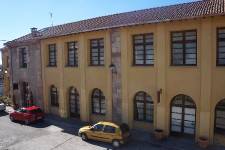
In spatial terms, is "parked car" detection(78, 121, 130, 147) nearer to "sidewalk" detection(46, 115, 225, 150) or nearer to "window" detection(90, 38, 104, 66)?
"sidewalk" detection(46, 115, 225, 150)

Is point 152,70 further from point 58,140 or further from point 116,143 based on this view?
point 58,140

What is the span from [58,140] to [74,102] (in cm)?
561

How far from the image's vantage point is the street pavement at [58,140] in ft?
57.8

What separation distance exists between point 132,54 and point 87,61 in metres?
4.49

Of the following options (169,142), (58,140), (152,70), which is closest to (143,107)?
(152,70)

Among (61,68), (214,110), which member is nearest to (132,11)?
(61,68)

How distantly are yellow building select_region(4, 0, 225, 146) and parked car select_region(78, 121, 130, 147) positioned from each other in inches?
104

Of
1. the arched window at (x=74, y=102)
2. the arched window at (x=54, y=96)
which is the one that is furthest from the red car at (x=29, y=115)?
the arched window at (x=74, y=102)

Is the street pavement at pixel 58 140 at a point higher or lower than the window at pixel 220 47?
lower

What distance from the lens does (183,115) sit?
18078 mm

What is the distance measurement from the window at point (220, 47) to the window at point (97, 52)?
896 centimetres

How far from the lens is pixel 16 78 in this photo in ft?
99.6

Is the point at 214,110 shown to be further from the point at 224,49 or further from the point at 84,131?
the point at 84,131

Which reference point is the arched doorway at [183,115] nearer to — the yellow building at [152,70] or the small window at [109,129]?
the yellow building at [152,70]
